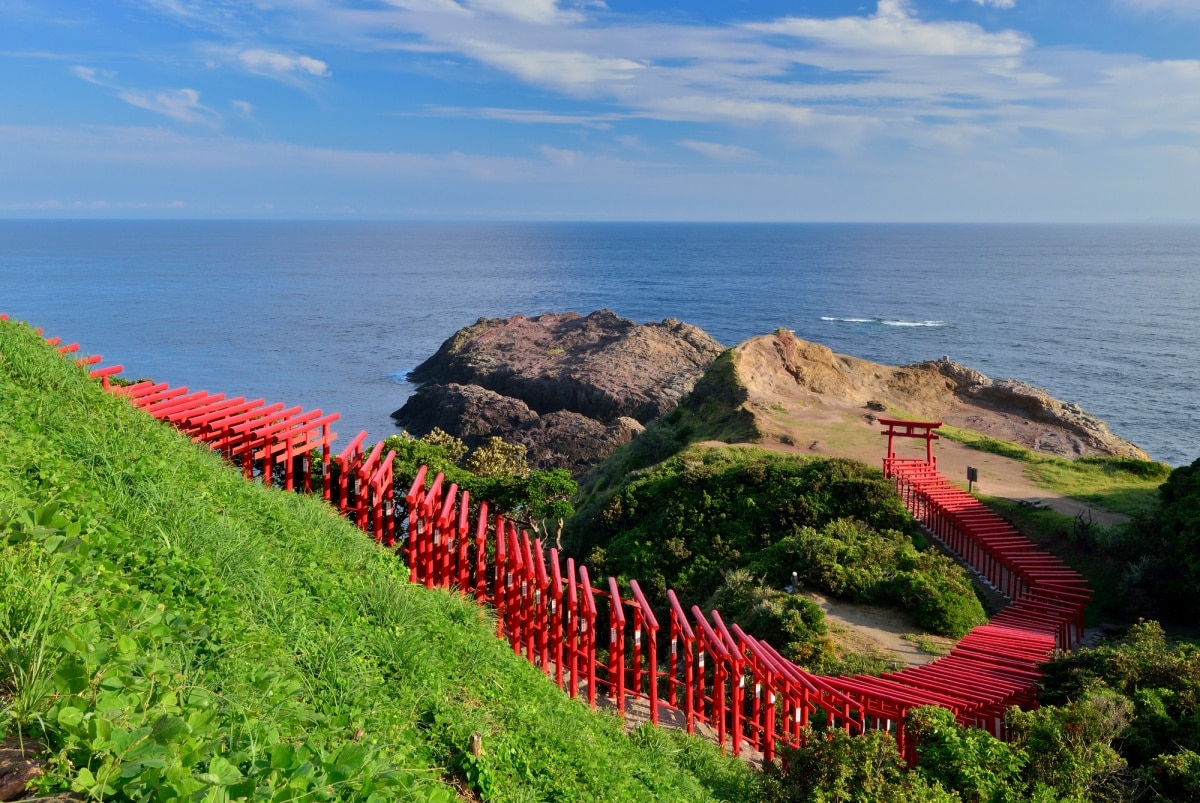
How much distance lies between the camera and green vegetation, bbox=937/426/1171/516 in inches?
966

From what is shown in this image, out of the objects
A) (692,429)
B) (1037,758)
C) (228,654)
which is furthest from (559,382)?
(228,654)

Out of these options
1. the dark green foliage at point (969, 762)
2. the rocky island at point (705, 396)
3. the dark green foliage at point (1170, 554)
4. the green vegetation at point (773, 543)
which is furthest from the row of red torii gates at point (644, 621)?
the rocky island at point (705, 396)

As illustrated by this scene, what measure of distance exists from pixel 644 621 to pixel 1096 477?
19.8 meters

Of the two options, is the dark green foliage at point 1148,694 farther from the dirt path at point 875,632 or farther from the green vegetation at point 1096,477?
the green vegetation at point 1096,477

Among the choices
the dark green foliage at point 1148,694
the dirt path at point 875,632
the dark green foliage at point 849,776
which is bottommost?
the dirt path at point 875,632

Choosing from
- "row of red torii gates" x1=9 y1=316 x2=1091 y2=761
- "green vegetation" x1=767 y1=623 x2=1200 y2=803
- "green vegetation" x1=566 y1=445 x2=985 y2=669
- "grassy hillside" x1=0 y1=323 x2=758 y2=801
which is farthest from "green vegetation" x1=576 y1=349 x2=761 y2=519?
"green vegetation" x1=767 y1=623 x2=1200 y2=803

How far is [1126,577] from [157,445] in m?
17.6

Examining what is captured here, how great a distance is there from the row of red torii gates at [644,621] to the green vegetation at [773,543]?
1057 mm

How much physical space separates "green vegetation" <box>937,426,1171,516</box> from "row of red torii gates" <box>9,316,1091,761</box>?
18.4 ft

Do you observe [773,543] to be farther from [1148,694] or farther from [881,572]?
[1148,694]

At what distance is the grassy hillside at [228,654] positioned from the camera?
4.25 metres

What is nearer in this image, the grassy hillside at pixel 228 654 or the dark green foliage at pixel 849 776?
Result: the grassy hillside at pixel 228 654

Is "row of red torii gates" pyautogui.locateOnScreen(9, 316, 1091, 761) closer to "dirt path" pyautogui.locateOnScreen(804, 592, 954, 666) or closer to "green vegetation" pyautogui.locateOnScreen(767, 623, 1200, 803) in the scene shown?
"dirt path" pyautogui.locateOnScreen(804, 592, 954, 666)

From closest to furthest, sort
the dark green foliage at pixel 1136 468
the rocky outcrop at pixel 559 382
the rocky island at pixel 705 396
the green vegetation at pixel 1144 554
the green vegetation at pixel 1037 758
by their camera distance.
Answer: the green vegetation at pixel 1037 758 → the green vegetation at pixel 1144 554 → the dark green foliage at pixel 1136 468 → the rocky island at pixel 705 396 → the rocky outcrop at pixel 559 382
